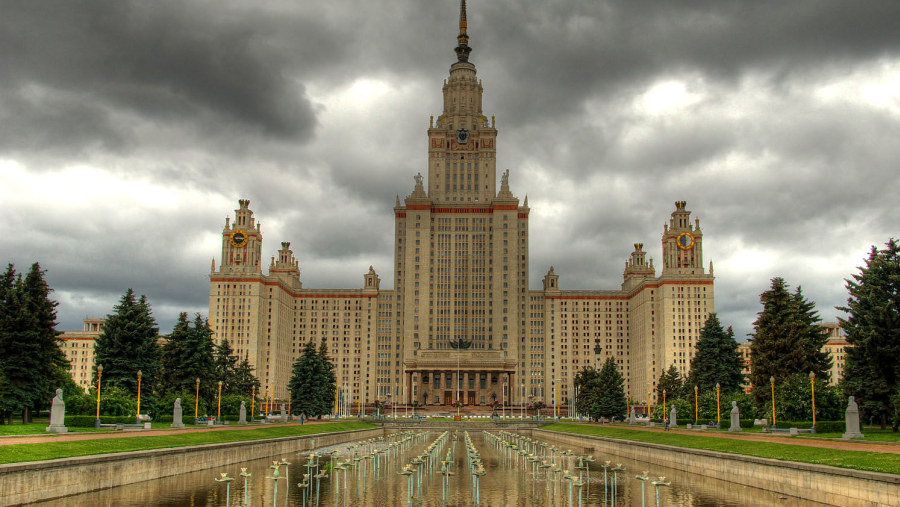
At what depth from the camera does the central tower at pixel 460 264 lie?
553ft

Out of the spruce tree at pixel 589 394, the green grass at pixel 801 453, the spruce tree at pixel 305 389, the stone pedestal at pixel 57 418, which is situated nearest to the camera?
the green grass at pixel 801 453

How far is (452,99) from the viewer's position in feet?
611

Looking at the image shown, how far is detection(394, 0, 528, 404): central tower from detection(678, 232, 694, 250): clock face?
35006 mm

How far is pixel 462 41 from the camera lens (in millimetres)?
187500

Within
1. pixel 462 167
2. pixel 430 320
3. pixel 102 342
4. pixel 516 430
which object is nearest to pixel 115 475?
pixel 102 342

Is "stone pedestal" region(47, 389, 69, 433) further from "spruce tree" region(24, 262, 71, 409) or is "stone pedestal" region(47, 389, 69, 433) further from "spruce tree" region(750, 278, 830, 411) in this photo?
"spruce tree" region(750, 278, 830, 411)

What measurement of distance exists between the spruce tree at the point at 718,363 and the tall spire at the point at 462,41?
11791 cm

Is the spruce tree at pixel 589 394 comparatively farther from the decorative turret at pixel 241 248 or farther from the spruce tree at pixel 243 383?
the decorative turret at pixel 241 248

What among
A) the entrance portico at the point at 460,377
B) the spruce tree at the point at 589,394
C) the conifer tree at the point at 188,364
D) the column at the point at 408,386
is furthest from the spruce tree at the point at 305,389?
the column at the point at 408,386

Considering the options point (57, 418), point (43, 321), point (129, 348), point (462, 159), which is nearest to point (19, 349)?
point (43, 321)

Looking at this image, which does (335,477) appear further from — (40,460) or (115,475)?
(40,460)

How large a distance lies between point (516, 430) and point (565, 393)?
77981mm

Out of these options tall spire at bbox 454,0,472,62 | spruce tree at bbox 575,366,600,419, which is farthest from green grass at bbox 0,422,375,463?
tall spire at bbox 454,0,472,62

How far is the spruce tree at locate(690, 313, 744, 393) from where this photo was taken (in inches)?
3307
